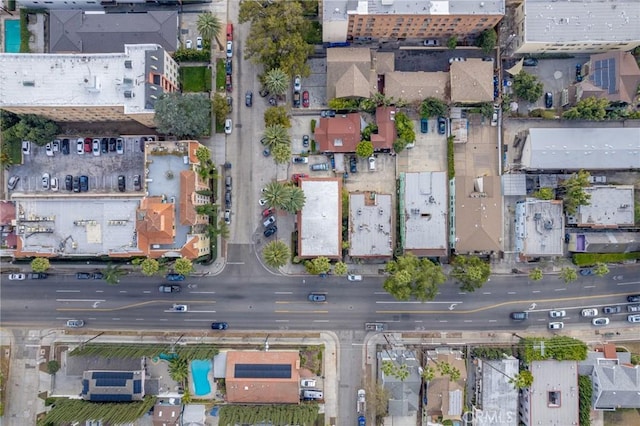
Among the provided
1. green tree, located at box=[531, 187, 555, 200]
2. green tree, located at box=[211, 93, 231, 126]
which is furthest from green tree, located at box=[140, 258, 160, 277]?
green tree, located at box=[531, 187, 555, 200]

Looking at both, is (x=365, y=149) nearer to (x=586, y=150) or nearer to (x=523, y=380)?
(x=586, y=150)

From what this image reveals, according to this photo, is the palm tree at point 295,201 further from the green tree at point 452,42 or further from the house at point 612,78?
the house at point 612,78

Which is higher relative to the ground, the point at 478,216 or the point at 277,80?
the point at 277,80

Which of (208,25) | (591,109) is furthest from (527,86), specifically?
(208,25)

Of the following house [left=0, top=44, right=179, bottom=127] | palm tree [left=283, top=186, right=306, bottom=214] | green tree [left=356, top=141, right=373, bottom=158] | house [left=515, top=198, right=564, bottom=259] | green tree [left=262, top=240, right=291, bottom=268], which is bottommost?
green tree [left=262, top=240, right=291, bottom=268]

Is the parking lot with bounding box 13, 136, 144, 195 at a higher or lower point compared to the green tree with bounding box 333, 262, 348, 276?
higher

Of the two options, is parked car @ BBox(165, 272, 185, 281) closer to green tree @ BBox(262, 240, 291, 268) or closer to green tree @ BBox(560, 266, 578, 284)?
green tree @ BBox(262, 240, 291, 268)
